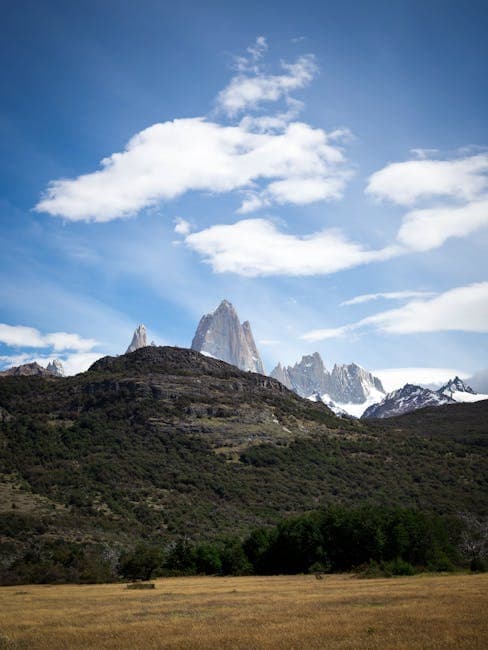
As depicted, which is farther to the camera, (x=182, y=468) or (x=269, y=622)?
(x=182, y=468)

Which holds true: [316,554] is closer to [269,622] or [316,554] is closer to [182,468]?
[269,622]

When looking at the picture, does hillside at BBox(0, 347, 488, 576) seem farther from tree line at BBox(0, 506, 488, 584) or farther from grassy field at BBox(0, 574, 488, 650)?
grassy field at BBox(0, 574, 488, 650)

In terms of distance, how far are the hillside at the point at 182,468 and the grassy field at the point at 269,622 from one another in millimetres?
64019

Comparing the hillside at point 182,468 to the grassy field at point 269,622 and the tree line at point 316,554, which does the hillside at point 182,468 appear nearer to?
the tree line at point 316,554

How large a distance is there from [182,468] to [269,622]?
421ft

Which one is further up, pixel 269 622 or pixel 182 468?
pixel 182 468

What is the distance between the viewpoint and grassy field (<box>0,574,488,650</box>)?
65.2 feet

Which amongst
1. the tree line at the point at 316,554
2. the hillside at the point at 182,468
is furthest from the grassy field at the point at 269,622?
the hillside at the point at 182,468

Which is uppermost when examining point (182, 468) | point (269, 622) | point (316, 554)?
point (182, 468)

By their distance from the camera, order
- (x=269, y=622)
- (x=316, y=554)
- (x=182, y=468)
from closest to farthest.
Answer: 1. (x=269, y=622)
2. (x=316, y=554)
3. (x=182, y=468)

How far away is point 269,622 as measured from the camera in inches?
997

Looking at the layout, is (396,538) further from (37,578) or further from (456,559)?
(37,578)

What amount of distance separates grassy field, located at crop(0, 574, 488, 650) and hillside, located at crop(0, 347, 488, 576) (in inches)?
2520

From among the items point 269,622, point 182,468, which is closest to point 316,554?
point 269,622
